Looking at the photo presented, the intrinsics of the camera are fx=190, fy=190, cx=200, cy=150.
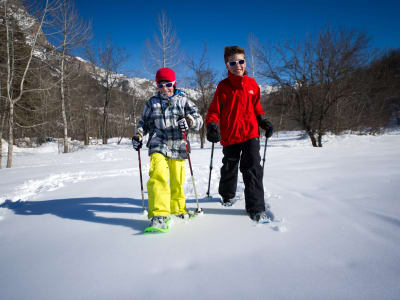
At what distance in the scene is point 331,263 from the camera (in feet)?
3.72

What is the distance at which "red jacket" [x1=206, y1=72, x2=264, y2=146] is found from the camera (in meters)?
2.15

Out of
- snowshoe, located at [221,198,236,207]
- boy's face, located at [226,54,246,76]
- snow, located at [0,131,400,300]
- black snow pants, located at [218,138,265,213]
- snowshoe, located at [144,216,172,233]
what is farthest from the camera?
snowshoe, located at [221,198,236,207]

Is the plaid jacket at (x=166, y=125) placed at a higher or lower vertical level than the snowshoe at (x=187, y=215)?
higher

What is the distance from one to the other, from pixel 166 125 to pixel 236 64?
1.05 metres

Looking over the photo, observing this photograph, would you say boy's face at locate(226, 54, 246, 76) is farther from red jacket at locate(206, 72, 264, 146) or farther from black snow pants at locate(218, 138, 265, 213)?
black snow pants at locate(218, 138, 265, 213)

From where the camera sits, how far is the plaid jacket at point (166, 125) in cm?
206

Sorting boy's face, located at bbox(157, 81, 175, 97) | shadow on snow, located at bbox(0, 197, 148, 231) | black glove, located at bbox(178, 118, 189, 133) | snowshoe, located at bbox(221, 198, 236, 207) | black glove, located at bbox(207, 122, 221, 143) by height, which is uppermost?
boy's face, located at bbox(157, 81, 175, 97)

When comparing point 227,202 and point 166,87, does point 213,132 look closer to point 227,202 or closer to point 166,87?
point 166,87

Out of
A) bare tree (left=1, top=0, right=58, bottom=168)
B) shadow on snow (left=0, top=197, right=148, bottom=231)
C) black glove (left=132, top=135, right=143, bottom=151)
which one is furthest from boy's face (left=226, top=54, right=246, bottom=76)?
bare tree (left=1, top=0, right=58, bottom=168)

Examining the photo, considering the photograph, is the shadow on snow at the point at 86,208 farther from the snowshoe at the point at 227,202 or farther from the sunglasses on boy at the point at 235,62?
the sunglasses on boy at the point at 235,62

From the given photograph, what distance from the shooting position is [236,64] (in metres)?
2.16

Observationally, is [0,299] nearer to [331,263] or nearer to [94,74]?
[331,263]

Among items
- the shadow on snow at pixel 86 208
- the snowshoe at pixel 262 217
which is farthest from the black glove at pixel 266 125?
the shadow on snow at pixel 86 208

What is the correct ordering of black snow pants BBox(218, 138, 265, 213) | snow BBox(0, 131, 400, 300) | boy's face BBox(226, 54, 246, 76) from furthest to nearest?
boy's face BBox(226, 54, 246, 76)
black snow pants BBox(218, 138, 265, 213)
snow BBox(0, 131, 400, 300)
